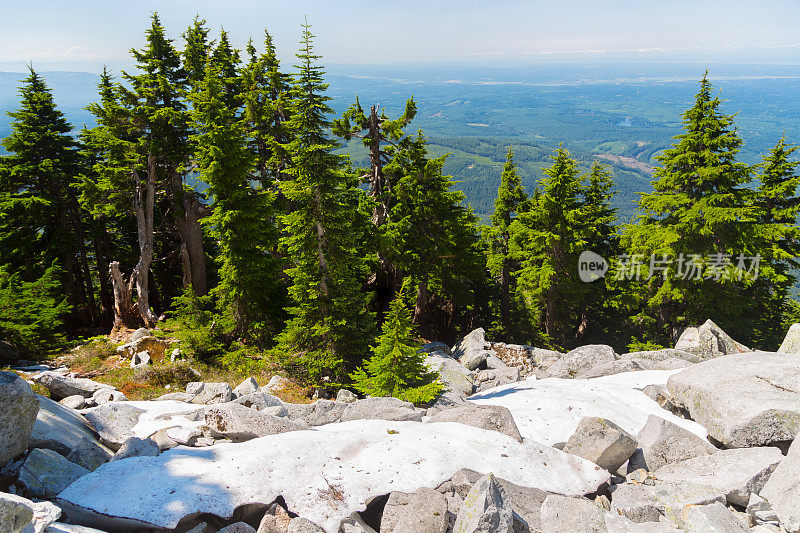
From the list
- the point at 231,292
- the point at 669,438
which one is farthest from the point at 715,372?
the point at 231,292

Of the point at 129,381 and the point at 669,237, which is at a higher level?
the point at 669,237

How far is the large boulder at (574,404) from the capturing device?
9594mm

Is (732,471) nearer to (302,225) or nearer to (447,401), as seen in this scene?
(447,401)

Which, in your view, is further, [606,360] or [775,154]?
[775,154]

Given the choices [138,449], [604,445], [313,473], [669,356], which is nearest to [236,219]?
[138,449]

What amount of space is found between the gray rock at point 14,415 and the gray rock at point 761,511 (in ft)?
32.5

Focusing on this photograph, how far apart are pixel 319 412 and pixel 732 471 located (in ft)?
25.7

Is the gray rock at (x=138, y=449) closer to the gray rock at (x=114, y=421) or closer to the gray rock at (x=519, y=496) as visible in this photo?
the gray rock at (x=114, y=421)

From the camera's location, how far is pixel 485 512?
15.6 ft

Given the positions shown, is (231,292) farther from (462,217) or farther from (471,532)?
(471,532)

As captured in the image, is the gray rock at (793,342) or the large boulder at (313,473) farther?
the gray rock at (793,342)

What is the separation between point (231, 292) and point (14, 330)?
738 centimetres

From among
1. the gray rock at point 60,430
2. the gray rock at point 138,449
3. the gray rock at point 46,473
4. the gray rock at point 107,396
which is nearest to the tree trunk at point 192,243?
the gray rock at point 107,396

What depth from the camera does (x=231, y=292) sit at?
17547 millimetres
